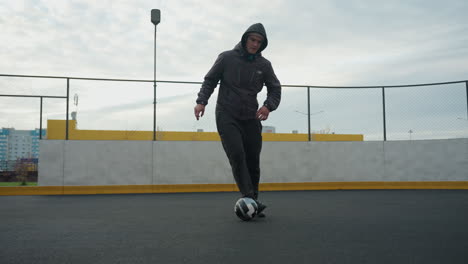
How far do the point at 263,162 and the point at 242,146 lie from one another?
535 centimetres

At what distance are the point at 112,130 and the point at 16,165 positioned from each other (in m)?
8.55

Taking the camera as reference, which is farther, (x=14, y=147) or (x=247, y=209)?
(x=14, y=147)

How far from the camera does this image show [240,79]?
4.11 m

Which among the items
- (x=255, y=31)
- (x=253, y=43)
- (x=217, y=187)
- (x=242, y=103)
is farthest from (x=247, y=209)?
(x=217, y=187)

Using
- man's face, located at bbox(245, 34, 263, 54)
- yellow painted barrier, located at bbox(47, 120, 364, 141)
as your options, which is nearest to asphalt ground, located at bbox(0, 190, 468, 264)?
man's face, located at bbox(245, 34, 263, 54)

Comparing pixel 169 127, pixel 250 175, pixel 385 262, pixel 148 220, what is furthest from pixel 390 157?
pixel 385 262

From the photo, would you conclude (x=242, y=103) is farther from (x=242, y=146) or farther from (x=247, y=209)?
(x=247, y=209)

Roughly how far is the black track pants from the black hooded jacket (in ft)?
0.35

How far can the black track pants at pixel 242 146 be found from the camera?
12.9ft

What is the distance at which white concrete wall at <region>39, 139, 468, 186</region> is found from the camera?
343 inches

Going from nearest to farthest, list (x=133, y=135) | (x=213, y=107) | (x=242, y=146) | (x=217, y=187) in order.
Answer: (x=242, y=146), (x=217, y=187), (x=213, y=107), (x=133, y=135)

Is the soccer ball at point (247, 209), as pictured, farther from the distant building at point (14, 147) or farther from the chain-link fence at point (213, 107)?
the distant building at point (14, 147)

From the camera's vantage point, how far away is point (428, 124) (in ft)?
30.2

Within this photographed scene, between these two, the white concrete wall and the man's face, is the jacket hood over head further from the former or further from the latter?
the white concrete wall
